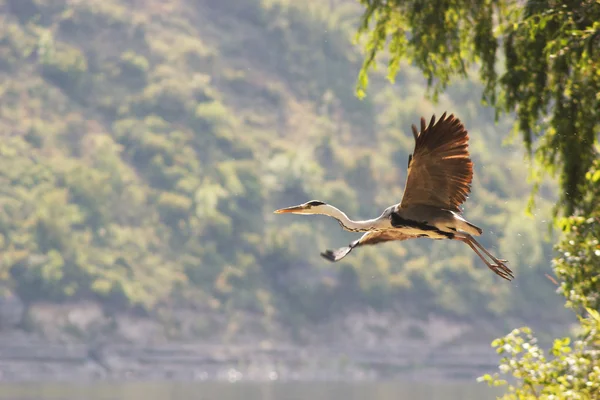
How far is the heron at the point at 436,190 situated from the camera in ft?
16.5

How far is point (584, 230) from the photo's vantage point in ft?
28.1

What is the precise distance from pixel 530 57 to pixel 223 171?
69.2 metres

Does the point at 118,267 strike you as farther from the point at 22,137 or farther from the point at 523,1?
the point at 523,1

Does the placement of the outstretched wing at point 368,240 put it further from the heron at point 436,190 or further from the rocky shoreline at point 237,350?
the rocky shoreline at point 237,350

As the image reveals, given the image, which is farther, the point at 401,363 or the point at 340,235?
the point at 340,235

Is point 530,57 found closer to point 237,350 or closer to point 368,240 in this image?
point 368,240

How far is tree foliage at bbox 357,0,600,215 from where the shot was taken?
338 inches

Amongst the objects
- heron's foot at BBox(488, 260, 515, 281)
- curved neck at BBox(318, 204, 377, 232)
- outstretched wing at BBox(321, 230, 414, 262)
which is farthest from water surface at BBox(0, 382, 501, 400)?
heron's foot at BBox(488, 260, 515, 281)

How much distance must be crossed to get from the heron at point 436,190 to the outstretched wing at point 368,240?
5.2 inches

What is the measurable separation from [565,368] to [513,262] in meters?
67.4

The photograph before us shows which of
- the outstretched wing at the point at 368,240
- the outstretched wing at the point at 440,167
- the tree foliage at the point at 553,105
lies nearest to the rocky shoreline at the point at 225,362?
the tree foliage at the point at 553,105

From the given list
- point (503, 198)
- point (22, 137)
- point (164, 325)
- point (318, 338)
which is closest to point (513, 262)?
point (503, 198)

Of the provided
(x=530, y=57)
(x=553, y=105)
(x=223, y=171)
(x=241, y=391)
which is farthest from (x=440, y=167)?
(x=223, y=171)

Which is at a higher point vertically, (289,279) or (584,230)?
(289,279)
